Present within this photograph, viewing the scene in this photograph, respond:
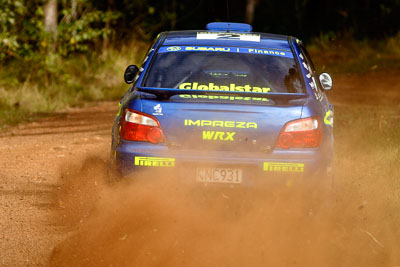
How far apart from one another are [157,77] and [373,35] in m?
22.3

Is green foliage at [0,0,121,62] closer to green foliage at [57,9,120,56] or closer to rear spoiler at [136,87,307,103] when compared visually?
green foliage at [57,9,120,56]

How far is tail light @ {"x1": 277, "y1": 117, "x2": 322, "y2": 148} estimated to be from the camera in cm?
566

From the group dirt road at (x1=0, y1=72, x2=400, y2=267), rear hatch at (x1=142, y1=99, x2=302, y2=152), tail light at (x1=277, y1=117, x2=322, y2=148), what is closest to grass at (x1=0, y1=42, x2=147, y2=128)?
dirt road at (x1=0, y1=72, x2=400, y2=267)

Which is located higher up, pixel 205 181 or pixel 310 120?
pixel 310 120

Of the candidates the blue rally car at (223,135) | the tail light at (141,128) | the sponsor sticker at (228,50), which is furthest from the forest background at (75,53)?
the tail light at (141,128)

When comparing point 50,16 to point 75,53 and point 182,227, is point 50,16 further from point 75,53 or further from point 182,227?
point 182,227

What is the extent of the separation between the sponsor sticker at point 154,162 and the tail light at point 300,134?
0.82 m

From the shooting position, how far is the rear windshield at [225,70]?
6.31 meters

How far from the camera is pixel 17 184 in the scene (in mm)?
7809

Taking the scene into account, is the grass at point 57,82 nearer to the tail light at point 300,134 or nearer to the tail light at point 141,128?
the tail light at point 141,128

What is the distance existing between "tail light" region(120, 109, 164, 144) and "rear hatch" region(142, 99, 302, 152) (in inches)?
2.7

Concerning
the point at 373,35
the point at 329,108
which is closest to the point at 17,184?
the point at 329,108

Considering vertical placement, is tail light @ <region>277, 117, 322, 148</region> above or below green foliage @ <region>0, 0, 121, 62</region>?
above

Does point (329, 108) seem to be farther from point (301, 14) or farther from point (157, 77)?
point (301, 14)
